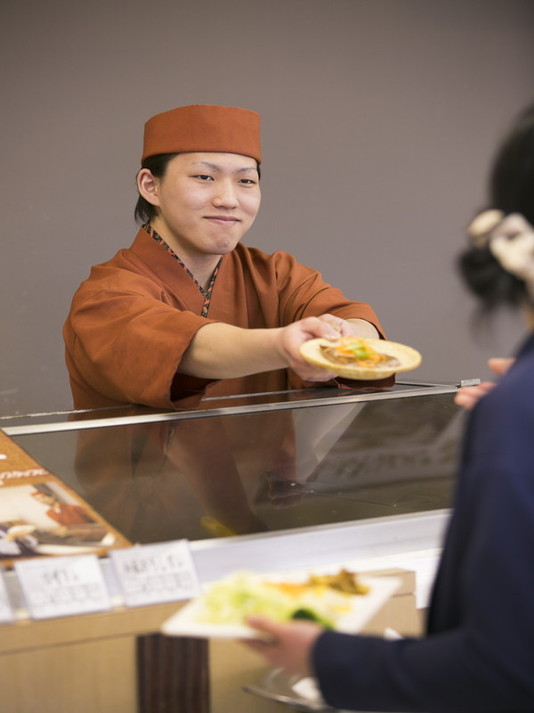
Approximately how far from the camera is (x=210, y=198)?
82.1 inches

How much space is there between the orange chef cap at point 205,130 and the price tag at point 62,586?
134 centimetres

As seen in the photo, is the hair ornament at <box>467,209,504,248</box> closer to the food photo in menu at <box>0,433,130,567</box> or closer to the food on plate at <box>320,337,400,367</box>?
the food photo in menu at <box>0,433,130,567</box>

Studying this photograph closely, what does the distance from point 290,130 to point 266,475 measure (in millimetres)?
2491

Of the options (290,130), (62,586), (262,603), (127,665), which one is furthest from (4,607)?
(290,130)

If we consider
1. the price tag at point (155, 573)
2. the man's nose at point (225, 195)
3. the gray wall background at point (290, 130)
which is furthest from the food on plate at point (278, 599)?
the gray wall background at point (290, 130)

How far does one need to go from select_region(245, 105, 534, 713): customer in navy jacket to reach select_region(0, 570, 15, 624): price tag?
0.26 meters

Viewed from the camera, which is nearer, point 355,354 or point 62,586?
point 62,586

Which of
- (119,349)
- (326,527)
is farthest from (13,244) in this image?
(326,527)

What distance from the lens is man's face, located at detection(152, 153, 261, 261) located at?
208 cm

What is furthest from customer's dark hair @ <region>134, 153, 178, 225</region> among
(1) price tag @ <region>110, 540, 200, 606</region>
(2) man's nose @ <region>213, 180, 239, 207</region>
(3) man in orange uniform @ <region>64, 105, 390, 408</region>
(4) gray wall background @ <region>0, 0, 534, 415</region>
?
(1) price tag @ <region>110, 540, 200, 606</region>

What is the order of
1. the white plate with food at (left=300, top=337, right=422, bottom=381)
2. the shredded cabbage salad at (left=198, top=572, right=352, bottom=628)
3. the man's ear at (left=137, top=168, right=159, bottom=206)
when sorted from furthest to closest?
the man's ear at (left=137, top=168, right=159, bottom=206) → the white plate with food at (left=300, top=337, right=422, bottom=381) → the shredded cabbage salad at (left=198, top=572, right=352, bottom=628)

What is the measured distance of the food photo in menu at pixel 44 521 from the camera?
96 centimetres

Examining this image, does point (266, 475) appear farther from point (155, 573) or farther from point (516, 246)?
point (516, 246)

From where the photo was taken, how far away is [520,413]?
2.17 ft
